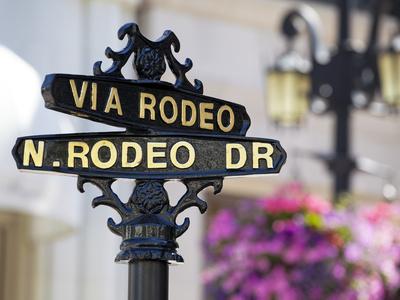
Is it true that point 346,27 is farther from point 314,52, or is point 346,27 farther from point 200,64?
point 200,64

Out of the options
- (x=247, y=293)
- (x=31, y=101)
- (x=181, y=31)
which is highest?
(x=181, y=31)

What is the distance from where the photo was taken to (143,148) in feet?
10.9

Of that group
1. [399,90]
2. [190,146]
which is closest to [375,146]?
[399,90]

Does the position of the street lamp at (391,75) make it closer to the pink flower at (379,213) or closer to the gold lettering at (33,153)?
the pink flower at (379,213)

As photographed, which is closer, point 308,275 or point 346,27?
point 308,275

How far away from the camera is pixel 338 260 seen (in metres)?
8.68

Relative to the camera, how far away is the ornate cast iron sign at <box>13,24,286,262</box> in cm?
330

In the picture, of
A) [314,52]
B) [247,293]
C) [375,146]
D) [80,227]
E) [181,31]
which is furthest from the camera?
[375,146]

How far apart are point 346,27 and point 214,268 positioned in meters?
2.46

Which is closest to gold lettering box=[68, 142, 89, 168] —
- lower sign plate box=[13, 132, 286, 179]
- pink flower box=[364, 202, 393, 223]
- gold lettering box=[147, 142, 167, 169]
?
lower sign plate box=[13, 132, 286, 179]

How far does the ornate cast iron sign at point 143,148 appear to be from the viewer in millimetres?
3297

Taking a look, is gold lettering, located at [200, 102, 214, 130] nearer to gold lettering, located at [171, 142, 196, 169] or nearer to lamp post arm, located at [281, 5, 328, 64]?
gold lettering, located at [171, 142, 196, 169]

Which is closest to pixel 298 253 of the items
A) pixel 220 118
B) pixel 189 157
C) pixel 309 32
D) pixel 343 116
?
pixel 343 116

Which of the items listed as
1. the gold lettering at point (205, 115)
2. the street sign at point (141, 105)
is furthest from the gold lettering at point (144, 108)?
the gold lettering at point (205, 115)
